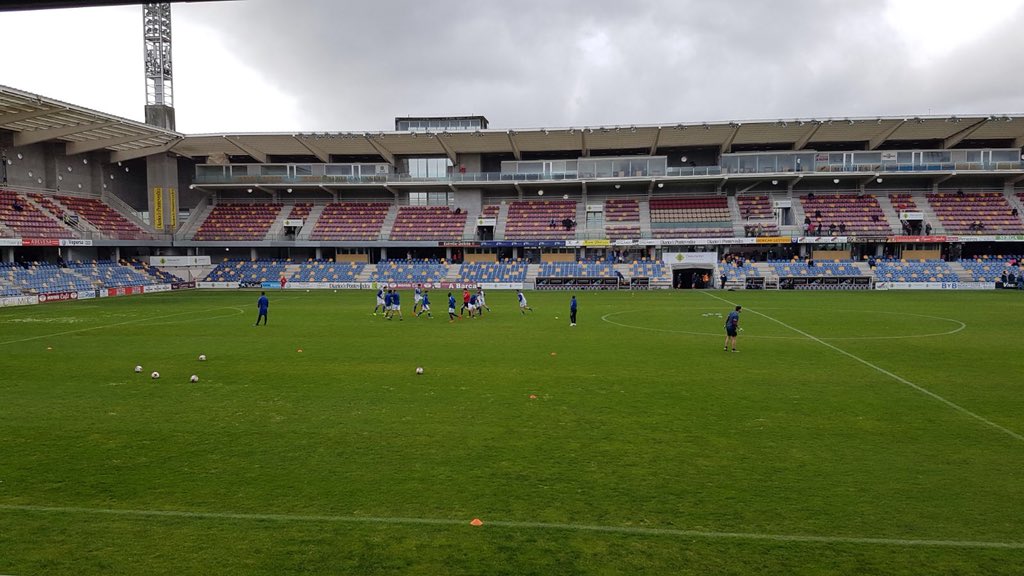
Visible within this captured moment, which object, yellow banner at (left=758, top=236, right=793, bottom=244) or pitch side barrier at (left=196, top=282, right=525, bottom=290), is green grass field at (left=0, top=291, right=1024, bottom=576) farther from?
yellow banner at (left=758, top=236, right=793, bottom=244)

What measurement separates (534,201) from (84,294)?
129 ft

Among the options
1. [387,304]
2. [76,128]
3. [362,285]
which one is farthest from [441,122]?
[387,304]

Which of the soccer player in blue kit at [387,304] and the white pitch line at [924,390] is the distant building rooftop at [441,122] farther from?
the white pitch line at [924,390]

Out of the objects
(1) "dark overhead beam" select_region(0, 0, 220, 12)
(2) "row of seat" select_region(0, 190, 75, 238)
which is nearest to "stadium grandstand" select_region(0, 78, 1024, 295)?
(2) "row of seat" select_region(0, 190, 75, 238)

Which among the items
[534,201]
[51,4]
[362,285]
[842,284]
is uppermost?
[534,201]

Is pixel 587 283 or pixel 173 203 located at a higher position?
pixel 173 203

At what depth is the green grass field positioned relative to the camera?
230 inches

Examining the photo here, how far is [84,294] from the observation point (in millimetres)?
39812

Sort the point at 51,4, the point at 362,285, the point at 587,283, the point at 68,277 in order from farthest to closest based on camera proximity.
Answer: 1. the point at 362,285
2. the point at 587,283
3. the point at 68,277
4. the point at 51,4

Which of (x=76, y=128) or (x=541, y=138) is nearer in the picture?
(x=76, y=128)

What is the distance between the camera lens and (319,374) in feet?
47.5

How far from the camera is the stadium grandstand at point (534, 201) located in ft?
159

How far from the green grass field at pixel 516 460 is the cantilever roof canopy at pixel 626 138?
38.1 meters

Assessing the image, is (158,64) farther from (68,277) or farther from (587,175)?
(587,175)
